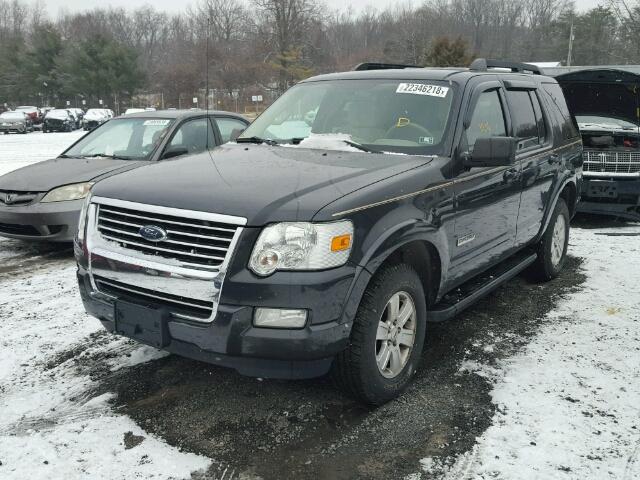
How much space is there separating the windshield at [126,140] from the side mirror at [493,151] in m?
4.67

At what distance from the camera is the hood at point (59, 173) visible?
6762 millimetres

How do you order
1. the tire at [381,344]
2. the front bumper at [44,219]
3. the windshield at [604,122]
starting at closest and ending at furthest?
1. the tire at [381,344]
2. the front bumper at [44,219]
3. the windshield at [604,122]

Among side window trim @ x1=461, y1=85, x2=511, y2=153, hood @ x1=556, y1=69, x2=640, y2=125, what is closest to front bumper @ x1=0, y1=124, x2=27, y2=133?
hood @ x1=556, y1=69, x2=640, y2=125

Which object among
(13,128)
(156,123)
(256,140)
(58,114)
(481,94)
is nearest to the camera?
(481,94)

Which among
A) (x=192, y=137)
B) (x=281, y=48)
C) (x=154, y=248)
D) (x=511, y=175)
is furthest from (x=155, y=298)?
(x=281, y=48)

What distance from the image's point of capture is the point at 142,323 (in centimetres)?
311

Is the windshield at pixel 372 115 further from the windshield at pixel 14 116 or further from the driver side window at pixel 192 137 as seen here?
the windshield at pixel 14 116

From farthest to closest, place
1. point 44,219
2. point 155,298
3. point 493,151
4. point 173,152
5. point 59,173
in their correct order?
point 173,152 < point 59,173 < point 44,219 < point 493,151 < point 155,298

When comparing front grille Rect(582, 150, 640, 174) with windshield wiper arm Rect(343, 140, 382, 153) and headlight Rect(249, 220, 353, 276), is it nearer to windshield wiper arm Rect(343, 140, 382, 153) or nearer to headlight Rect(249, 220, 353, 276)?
windshield wiper arm Rect(343, 140, 382, 153)

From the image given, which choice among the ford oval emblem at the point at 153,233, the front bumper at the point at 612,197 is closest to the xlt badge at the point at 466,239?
the ford oval emblem at the point at 153,233

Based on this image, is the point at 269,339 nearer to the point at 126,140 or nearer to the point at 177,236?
the point at 177,236

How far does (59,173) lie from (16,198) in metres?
0.56

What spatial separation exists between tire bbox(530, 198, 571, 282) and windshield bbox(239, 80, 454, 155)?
2.21 m

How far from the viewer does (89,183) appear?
22.1 ft
